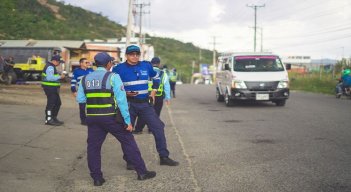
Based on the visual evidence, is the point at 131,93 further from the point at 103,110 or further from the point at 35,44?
the point at 35,44

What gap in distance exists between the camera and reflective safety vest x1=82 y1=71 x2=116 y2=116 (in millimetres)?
5730

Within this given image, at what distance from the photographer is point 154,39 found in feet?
418

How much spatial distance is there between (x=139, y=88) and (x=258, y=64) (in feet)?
35.6

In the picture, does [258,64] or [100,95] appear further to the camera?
[258,64]

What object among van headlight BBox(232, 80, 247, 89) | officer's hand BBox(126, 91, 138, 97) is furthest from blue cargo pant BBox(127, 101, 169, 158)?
van headlight BBox(232, 80, 247, 89)

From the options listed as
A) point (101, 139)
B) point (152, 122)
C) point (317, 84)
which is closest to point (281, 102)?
point (152, 122)

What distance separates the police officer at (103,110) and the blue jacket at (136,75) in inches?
30.6

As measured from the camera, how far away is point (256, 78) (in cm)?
1638

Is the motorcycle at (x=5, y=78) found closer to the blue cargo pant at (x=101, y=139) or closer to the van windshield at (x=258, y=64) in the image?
the van windshield at (x=258, y=64)

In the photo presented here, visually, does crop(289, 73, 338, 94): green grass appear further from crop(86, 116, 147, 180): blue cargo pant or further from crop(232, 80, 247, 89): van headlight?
crop(86, 116, 147, 180): blue cargo pant

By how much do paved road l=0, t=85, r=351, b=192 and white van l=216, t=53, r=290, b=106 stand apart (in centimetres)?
352

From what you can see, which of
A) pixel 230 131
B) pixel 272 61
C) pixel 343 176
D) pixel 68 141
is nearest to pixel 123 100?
pixel 343 176

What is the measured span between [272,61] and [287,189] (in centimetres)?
1213

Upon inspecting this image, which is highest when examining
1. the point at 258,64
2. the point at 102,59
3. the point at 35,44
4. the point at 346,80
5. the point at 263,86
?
the point at 35,44
